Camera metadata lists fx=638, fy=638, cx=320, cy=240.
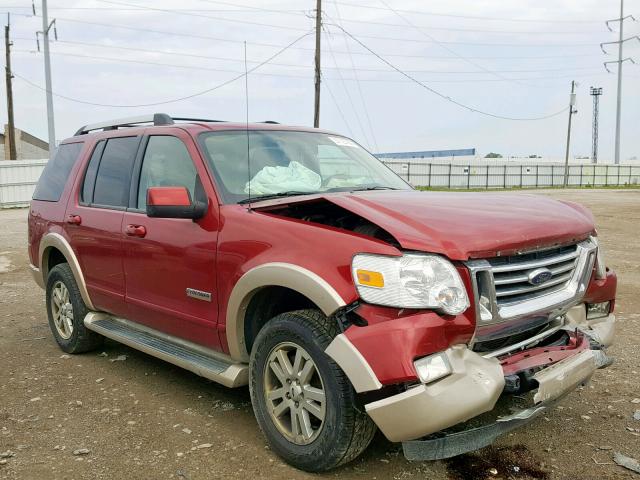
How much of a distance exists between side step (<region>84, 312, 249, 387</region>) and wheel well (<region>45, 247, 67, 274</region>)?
0.87m

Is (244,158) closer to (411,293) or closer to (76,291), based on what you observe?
(411,293)

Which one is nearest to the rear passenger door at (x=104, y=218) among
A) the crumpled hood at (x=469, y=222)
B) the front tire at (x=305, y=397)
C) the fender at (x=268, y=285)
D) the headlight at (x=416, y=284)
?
the fender at (x=268, y=285)

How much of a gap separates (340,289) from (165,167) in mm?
1956

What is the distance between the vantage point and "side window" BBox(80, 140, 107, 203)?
513 centimetres

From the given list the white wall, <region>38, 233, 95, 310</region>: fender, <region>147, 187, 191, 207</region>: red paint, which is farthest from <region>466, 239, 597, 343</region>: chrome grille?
the white wall

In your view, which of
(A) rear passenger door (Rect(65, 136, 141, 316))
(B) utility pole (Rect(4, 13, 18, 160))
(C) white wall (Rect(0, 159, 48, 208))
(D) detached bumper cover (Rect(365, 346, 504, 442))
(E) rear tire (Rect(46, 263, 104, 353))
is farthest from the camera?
(B) utility pole (Rect(4, 13, 18, 160))

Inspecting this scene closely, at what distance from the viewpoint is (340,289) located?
2953mm

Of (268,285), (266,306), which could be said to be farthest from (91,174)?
(268,285)

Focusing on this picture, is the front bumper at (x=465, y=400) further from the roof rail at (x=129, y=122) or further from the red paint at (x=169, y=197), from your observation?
the roof rail at (x=129, y=122)

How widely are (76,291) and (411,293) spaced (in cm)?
339

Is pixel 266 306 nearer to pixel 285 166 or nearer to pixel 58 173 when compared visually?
pixel 285 166

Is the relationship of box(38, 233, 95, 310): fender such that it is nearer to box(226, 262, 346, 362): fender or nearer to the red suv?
the red suv

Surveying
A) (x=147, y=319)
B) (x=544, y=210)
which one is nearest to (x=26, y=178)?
(x=147, y=319)

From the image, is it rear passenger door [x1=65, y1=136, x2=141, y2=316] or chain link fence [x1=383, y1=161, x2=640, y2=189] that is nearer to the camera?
rear passenger door [x1=65, y1=136, x2=141, y2=316]
